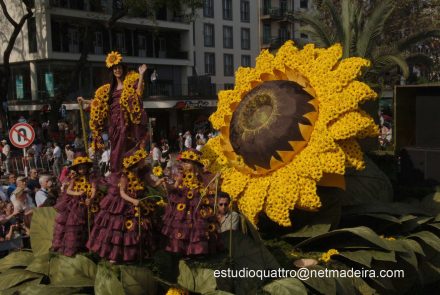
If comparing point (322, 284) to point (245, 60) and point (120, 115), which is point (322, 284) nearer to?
point (120, 115)

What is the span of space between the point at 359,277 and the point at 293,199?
4.11 ft

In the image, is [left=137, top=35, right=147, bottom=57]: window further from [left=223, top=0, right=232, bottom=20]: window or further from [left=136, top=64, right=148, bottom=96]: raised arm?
[left=136, top=64, right=148, bottom=96]: raised arm

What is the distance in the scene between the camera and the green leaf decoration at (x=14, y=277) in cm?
626

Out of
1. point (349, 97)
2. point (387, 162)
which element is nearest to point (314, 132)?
point (349, 97)

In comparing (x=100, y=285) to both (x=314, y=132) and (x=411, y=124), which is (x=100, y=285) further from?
(x=411, y=124)

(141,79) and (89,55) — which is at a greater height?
(89,55)

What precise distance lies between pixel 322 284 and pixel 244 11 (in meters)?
41.5

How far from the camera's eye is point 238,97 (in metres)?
7.69

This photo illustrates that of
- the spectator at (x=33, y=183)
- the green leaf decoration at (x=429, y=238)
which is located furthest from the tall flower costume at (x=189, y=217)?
the spectator at (x=33, y=183)

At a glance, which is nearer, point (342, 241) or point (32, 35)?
point (342, 241)

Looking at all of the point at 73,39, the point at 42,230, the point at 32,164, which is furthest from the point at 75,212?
the point at 73,39

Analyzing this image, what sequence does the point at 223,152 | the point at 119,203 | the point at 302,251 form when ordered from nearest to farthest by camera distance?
the point at 119,203, the point at 302,251, the point at 223,152

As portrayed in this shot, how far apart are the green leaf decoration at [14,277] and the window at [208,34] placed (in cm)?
3745

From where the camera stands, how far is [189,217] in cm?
579
